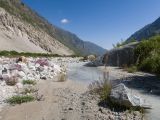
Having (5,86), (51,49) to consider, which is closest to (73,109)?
(5,86)

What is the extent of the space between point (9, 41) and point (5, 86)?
387 feet

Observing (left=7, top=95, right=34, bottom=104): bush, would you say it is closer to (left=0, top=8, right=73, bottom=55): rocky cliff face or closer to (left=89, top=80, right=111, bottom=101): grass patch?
(left=89, top=80, right=111, bottom=101): grass patch

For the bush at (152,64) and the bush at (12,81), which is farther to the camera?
the bush at (152,64)

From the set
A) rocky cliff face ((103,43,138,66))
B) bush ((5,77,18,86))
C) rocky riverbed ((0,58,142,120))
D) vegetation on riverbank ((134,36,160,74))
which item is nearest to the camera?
rocky riverbed ((0,58,142,120))

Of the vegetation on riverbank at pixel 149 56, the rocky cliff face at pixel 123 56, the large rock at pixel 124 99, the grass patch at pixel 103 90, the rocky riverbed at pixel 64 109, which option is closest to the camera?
the rocky riverbed at pixel 64 109

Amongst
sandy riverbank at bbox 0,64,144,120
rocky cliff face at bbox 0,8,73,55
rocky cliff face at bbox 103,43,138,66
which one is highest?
rocky cliff face at bbox 0,8,73,55

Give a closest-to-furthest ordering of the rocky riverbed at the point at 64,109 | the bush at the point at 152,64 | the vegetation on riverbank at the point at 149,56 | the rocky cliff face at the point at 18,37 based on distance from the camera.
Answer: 1. the rocky riverbed at the point at 64,109
2. the bush at the point at 152,64
3. the vegetation on riverbank at the point at 149,56
4. the rocky cliff face at the point at 18,37

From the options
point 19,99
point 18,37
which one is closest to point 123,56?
point 19,99

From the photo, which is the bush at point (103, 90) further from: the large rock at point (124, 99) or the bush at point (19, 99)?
the bush at point (19, 99)

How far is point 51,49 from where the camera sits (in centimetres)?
16050

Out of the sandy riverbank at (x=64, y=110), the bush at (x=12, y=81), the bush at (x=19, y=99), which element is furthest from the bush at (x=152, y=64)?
the bush at (x=19, y=99)

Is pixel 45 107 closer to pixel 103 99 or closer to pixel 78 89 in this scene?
pixel 103 99

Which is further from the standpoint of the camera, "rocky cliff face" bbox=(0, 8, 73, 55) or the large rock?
"rocky cliff face" bbox=(0, 8, 73, 55)

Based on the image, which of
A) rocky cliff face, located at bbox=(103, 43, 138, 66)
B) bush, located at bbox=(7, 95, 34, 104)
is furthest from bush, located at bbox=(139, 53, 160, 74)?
bush, located at bbox=(7, 95, 34, 104)
